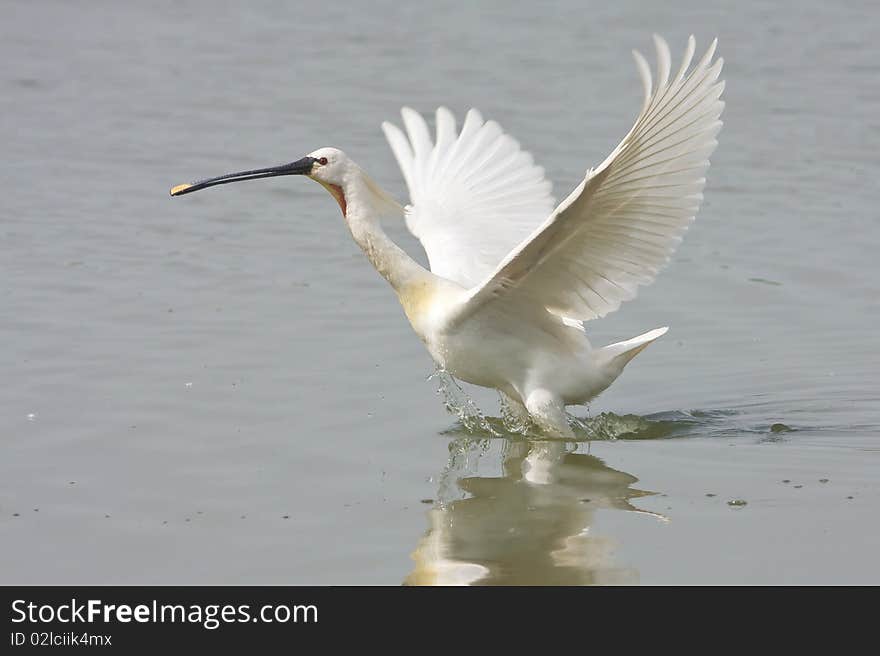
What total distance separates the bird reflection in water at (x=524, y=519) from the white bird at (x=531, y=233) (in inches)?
14.5

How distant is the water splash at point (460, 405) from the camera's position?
23.6 ft

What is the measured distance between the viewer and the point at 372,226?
23.9 ft

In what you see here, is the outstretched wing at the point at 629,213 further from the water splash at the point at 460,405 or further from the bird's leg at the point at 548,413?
the water splash at the point at 460,405

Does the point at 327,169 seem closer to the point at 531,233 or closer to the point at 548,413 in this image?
the point at 531,233

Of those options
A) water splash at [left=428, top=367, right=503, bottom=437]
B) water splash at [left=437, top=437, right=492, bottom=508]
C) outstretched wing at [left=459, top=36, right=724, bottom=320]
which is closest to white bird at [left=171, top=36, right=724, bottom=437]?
outstretched wing at [left=459, top=36, right=724, bottom=320]

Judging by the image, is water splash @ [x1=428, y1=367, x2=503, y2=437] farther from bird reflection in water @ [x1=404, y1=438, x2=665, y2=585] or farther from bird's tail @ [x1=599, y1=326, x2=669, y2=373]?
bird's tail @ [x1=599, y1=326, x2=669, y2=373]

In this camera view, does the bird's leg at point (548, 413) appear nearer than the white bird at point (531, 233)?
No

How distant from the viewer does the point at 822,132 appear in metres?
13.0

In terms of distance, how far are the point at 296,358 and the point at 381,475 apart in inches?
69.6

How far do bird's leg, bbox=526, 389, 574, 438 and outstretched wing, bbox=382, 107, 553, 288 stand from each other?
1.26 m

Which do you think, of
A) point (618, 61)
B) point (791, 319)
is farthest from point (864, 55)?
point (791, 319)

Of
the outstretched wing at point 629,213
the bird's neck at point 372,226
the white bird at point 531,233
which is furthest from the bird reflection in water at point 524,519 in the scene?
the bird's neck at point 372,226

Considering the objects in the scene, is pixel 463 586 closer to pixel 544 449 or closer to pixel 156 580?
pixel 156 580

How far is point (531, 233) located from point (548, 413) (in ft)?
2.96
